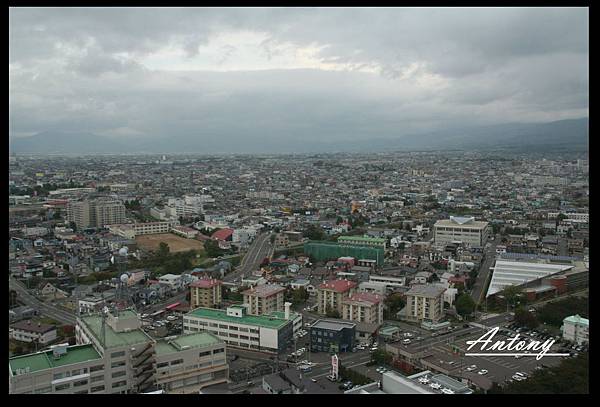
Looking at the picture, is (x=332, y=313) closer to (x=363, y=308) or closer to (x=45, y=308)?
(x=363, y=308)

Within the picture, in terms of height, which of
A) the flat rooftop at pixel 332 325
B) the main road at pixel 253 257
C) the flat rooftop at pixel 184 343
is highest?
the flat rooftop at pixel 184 343

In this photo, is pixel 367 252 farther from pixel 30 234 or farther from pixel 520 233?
pixel 30 234

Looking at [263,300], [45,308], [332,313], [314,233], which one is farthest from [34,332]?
[314,233]

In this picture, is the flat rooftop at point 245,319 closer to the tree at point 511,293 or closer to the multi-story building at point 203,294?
the multi-story building at point 203,294

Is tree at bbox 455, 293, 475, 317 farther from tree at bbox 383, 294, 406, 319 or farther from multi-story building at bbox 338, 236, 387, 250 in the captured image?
multi-story building at bbox 338, 236, 387, 250

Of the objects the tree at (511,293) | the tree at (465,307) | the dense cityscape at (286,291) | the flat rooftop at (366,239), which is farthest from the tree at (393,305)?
the flat rooftop at (366,239)
